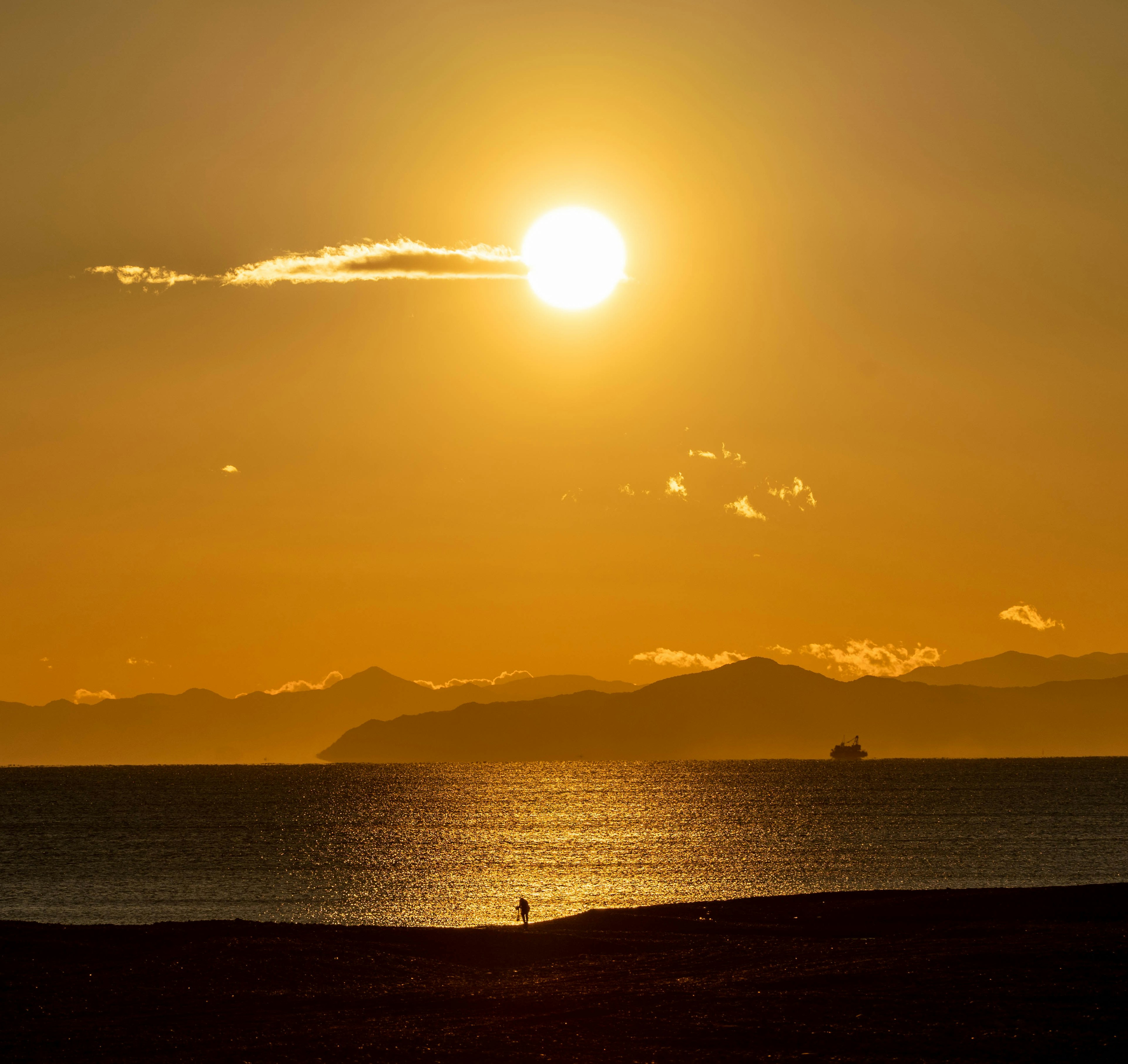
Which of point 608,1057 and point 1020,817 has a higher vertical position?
point 1020,817

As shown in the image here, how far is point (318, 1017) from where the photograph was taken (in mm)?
32625

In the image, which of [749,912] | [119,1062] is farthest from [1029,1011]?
[749,912]

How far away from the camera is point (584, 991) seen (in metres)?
35.6

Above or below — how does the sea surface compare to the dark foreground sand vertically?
above

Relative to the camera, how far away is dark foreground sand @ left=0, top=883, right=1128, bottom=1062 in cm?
2827

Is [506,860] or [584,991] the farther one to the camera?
[506,860]

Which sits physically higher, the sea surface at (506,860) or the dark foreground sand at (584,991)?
the sea surface at (506,860)

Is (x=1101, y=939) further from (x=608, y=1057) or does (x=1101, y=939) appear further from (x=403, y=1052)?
(x=403, y=1052)

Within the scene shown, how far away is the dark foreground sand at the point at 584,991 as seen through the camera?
28.3 metres

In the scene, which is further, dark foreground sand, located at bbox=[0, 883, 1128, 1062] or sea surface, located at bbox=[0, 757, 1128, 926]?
sea surface, located at bbox=[0, 757, 1128, 926]

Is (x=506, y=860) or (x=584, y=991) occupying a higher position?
(x=506, y=860)

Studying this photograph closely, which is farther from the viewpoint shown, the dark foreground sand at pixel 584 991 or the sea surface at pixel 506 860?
the sea surface at pixel 506 860

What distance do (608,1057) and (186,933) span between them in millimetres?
24927

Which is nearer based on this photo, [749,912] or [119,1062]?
[119,1062]
